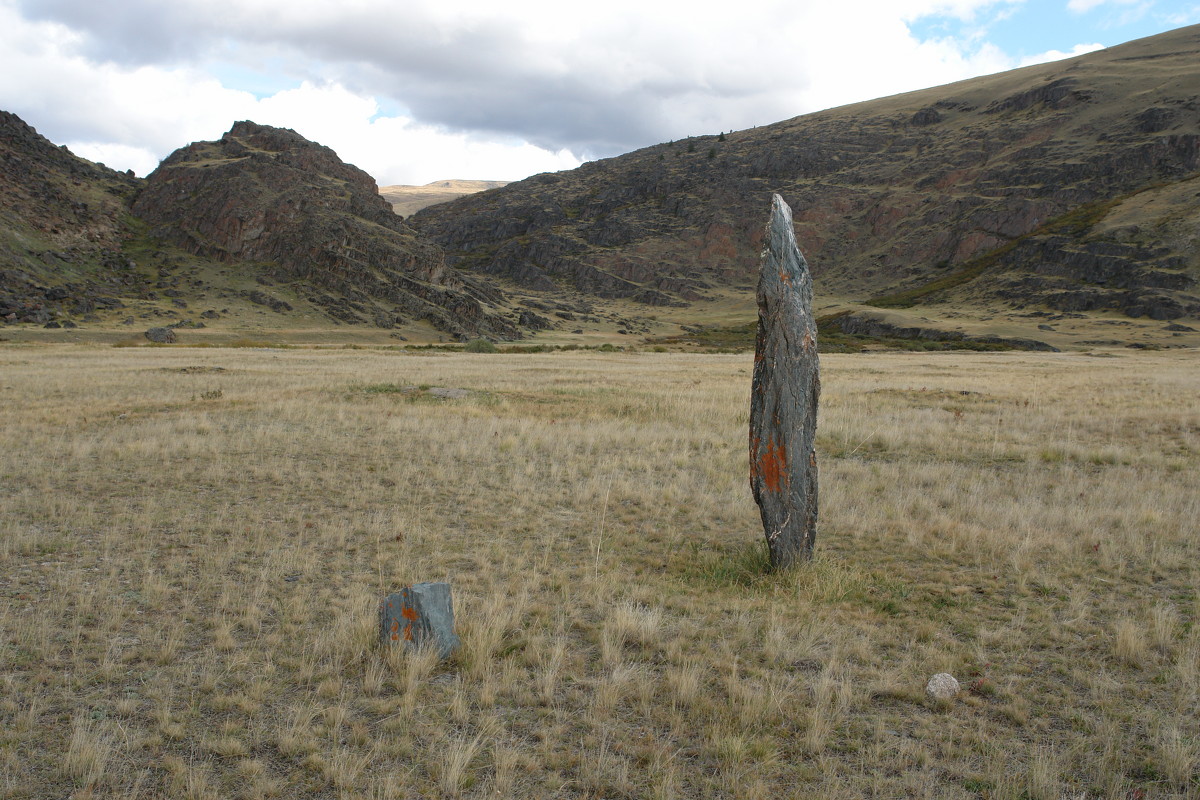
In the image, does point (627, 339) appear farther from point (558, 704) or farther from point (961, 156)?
point (961, 156)

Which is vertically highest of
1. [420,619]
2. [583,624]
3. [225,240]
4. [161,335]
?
[225,240]

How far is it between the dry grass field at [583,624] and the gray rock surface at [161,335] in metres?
61.3

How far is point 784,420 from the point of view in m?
7.76

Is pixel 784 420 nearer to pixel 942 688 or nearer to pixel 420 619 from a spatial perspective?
pixel 942 688

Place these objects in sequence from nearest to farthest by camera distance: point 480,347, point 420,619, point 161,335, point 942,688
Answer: point 942,688 < point 420,619 < point 161,335 < point 480,347

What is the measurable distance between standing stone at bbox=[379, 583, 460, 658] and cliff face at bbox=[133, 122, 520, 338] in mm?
96981

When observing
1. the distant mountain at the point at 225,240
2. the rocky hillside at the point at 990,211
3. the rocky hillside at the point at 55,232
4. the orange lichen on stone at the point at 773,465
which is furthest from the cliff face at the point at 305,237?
the orange lichen on stone at the point at 773,465

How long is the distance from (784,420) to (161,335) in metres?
76.0

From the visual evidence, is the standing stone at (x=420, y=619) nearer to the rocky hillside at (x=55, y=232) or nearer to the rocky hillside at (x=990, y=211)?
the rocky hillside at (x=55, y=232)

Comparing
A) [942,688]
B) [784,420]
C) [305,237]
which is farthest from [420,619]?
[305,237]

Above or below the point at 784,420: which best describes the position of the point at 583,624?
below

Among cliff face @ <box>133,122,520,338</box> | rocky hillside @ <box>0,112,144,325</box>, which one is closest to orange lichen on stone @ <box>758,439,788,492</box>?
rocky hillside @ <box>0,112,144,325</box>

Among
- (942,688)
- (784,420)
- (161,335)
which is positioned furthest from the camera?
(161,335)

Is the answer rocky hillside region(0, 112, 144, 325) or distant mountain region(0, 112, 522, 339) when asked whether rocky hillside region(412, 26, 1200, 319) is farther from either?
rocky hillside region(0, 112, 144, 325)
